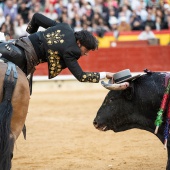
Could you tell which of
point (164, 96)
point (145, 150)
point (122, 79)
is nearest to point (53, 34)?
point (122, 79)

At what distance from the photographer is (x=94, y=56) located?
14586 mm

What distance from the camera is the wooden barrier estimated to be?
573 inches

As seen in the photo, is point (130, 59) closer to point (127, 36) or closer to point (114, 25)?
point (127, 36)

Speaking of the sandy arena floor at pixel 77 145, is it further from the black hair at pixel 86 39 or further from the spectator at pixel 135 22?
the spectator at pixel 135 22

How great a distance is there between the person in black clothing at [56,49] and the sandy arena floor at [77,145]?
59.7 inches

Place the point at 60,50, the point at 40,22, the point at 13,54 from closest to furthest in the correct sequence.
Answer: the point at 13,54, the point at 60,50, the point at 40,22

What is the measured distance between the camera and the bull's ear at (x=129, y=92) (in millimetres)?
5176

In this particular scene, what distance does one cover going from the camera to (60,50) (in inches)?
195

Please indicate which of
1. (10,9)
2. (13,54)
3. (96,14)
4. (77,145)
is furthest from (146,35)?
(13,54)

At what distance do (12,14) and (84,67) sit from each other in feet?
7.32

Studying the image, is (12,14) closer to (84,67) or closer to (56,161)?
(84,67)

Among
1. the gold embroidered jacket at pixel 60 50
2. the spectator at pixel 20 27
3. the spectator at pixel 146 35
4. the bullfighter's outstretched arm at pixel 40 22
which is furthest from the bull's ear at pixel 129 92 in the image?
the spectator at pixel 146 35

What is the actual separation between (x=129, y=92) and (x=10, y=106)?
1.30 metres

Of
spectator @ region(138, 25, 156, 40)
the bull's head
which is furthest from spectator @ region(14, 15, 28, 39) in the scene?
the bull's head
